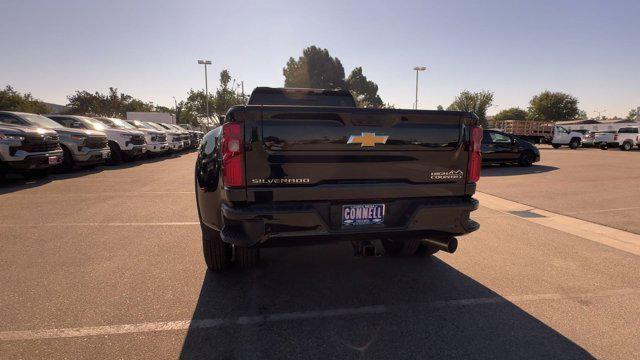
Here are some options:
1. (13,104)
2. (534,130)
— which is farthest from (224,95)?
(534,130)

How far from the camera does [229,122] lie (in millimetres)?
2518

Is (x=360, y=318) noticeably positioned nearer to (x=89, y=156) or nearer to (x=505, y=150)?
(x=89, y=156)

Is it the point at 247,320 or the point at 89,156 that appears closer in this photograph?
the point at 247,320

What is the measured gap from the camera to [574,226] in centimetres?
562

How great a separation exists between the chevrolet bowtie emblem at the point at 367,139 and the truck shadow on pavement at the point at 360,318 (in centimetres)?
139

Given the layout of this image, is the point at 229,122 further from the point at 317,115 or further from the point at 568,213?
the point at 568,213

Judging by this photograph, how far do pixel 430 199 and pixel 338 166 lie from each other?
34.3 inches

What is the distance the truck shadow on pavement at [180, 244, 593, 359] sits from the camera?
2.36 meters

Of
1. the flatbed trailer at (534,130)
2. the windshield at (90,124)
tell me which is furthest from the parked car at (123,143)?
the flatbed trailer at (534,130)

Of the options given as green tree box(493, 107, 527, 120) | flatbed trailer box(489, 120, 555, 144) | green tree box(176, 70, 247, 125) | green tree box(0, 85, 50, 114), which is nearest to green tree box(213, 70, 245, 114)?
green tree box(176, 70, 247, 125)

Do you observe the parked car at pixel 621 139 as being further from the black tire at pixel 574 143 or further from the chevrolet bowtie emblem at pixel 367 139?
the chevrolet bowtie emblem at pixel 367 139

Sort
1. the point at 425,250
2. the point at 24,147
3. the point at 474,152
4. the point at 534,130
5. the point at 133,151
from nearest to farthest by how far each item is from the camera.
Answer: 1. the point at 474,152
2. the point at 425,250
3. the point at 24,147
4. the point at 133,151
5. the point at 534,130

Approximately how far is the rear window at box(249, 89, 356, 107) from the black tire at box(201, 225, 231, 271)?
2.67 m

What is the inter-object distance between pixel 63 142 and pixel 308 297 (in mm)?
11252
